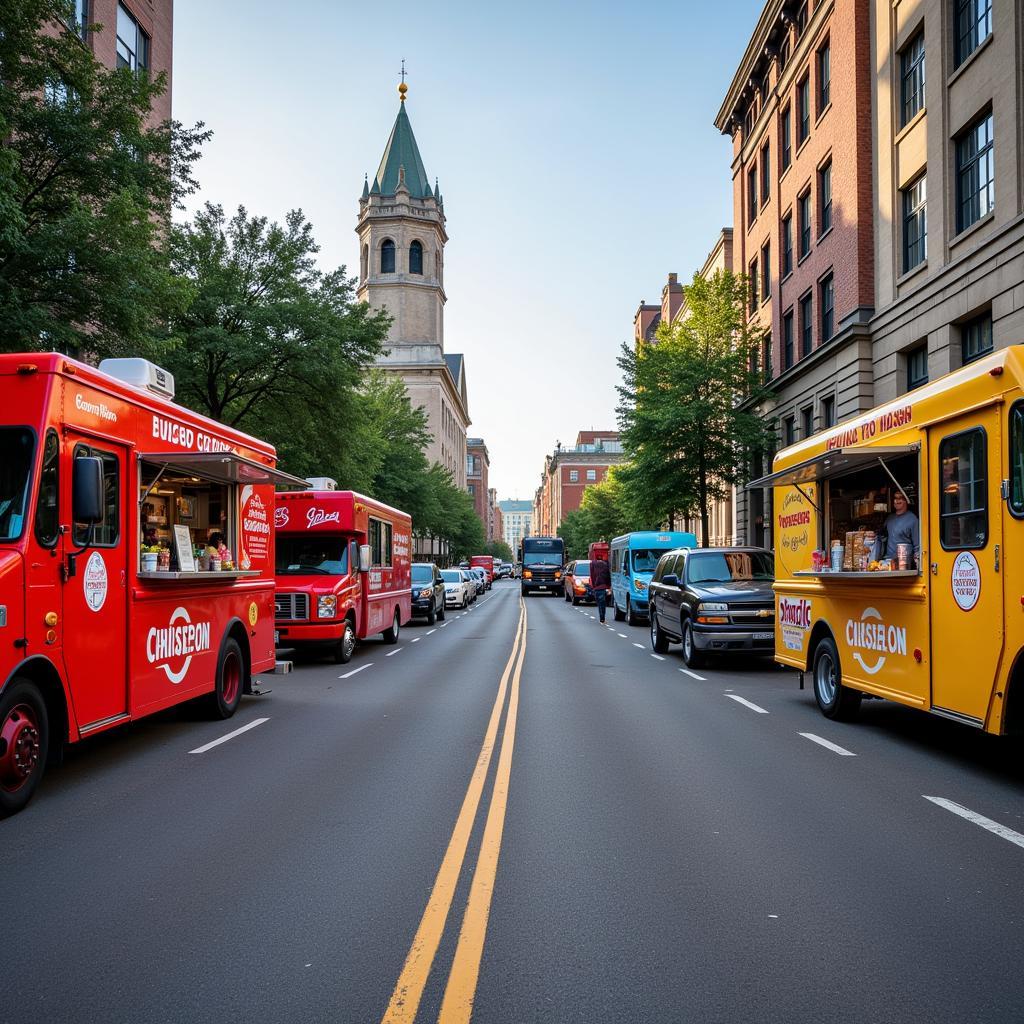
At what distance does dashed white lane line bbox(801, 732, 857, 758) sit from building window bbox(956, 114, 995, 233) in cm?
1453

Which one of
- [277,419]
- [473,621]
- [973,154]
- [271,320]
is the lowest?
[473,621]

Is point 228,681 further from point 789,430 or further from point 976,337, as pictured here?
point 789,430

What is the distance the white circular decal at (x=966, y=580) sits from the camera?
738cm

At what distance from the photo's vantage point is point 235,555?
11.4m

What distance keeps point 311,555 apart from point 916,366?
16064 mm

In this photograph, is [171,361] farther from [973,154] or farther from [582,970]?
[582,970]

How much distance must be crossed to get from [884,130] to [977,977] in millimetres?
25375

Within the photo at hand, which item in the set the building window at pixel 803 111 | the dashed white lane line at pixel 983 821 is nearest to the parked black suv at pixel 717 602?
the dashed white lane line at pixel 983 821

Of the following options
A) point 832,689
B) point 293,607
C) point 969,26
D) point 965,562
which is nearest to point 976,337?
point 969,26

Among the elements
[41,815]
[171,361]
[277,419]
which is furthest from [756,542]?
[41,815]

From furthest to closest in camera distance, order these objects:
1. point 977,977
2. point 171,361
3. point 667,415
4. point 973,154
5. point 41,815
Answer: point 667,415 < point 171,361 < point 973,154 < point 41,815 < point 977,977

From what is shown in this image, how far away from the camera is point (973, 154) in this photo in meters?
20.2

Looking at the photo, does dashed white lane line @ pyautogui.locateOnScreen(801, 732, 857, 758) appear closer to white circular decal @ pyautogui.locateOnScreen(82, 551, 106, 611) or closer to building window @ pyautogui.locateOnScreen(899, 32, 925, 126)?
white circular decal @ pyautogui.locateOnScreen(82, 551, 106, 611)

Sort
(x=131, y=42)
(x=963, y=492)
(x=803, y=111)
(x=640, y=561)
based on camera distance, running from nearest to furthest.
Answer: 1. (x=963, y=492)
2. (x=131, y=42)
3. (x=640, y=561)
4. (x=803, y=111)
